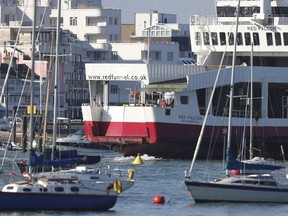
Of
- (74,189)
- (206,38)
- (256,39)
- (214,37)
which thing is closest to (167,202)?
(74,189)

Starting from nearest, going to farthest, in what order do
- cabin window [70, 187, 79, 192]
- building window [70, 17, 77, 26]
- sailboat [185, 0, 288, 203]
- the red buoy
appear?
cabin window [70, 187, 79, 192], sailboat [185, 0, 288, 203], the red buoy, building window [70, 17, 77, 26]

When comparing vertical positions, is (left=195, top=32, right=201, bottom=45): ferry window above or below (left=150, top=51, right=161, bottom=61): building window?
above

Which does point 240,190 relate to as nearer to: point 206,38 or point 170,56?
point 206,38

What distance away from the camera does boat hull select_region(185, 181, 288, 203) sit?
66.6m

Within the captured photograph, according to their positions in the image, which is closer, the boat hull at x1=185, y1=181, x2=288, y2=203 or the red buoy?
the boat hull at x1=185, y1=181, x2=288, y2=203

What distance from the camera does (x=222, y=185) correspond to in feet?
219

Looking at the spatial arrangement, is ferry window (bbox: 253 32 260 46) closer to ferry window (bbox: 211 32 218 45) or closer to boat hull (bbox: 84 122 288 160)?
ferry window (bbox: 211 32 218 45)

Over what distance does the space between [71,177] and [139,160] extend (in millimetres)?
24189

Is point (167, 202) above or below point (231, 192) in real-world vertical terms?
below

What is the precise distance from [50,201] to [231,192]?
7.99m

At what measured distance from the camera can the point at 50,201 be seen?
62.3 metres

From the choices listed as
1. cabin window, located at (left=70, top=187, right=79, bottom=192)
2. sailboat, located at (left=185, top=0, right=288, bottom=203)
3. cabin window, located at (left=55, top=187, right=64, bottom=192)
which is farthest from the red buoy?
cabin window, located at (left=55, top=187, right=64, bottom=192)

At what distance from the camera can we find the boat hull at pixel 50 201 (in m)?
61.9

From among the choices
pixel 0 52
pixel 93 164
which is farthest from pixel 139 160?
pixel 0 52
